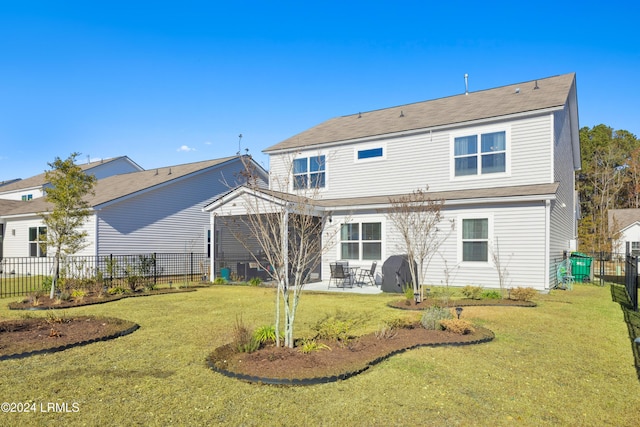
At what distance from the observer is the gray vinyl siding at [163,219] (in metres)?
19.4

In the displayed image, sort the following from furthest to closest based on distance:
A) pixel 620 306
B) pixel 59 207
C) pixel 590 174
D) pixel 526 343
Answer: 1. pixel 590 174
2. pixel 59 207
3. pixel 620 306
4. pixel 526 343

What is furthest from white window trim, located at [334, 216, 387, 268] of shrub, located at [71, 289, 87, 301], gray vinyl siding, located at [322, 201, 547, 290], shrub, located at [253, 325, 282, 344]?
shrub, located at [253, 325, 282, 344]

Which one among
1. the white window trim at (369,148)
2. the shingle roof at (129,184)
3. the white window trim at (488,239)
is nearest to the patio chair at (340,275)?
the white window trim at (488,239)

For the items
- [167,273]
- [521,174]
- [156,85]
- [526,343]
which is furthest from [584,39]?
[167,273]

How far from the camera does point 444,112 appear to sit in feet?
57.4

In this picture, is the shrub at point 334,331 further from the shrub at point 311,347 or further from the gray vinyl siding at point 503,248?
the gray vinyl siding at point 503,248

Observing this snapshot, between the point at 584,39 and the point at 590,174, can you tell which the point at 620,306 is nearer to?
the point at 584,39

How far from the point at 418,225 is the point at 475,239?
3.51m

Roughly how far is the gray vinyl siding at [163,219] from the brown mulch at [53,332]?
10.3m

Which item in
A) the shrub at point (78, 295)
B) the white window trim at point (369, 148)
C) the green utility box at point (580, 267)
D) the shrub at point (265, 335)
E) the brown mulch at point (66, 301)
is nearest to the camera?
the shrub at point (265, 335)

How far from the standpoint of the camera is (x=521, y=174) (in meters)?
14.5

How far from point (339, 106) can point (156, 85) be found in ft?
34.0

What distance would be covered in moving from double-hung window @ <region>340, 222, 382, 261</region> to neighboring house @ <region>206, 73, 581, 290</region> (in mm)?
39

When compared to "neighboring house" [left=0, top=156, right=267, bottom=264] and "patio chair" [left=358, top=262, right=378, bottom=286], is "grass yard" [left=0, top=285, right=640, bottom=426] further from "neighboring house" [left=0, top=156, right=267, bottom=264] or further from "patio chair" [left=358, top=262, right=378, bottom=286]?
"neighboring house" [left=0, top=156, right=267, bottom=264]
